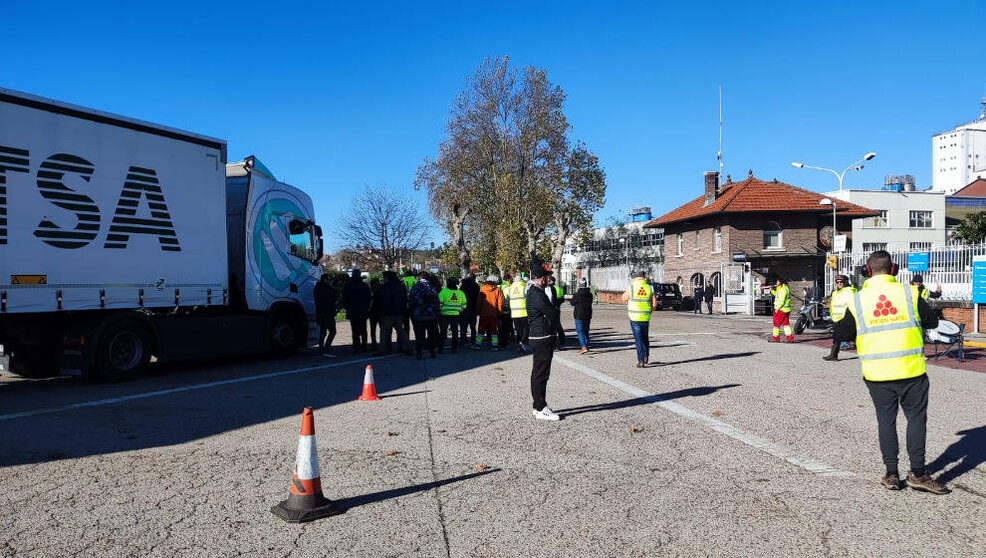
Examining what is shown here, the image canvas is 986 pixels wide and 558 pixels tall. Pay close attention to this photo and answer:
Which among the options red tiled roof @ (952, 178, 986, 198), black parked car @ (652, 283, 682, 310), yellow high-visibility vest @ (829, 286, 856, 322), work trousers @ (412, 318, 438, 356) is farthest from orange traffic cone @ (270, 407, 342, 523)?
red tiled roof @ (952, 178, 986, 198)

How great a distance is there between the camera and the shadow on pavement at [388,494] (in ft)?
16.5

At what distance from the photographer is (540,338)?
825 centimetres

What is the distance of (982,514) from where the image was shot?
4.71 metres

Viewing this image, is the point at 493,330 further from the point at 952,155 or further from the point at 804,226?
the point at 952,155

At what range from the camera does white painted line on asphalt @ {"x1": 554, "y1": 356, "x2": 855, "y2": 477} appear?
587cm

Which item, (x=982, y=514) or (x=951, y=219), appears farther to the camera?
(x=951, y=219)

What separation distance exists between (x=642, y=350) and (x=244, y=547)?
9441 millimetres

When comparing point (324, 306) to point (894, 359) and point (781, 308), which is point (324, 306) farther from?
point (894, 359)

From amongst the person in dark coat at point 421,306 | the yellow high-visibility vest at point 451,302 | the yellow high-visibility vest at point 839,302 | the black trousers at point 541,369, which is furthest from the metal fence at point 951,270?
the black trousers at point 541,369

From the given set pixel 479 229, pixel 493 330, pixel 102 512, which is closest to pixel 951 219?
pixel 479 229

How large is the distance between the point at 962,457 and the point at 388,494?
4.81 meters

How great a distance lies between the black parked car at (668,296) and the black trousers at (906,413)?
34.1 m

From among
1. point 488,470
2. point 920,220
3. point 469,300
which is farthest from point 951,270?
point 920,220

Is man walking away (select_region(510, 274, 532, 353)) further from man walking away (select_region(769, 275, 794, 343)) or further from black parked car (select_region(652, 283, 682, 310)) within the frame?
black parked car (select_region(652, 283, 682, 310))
